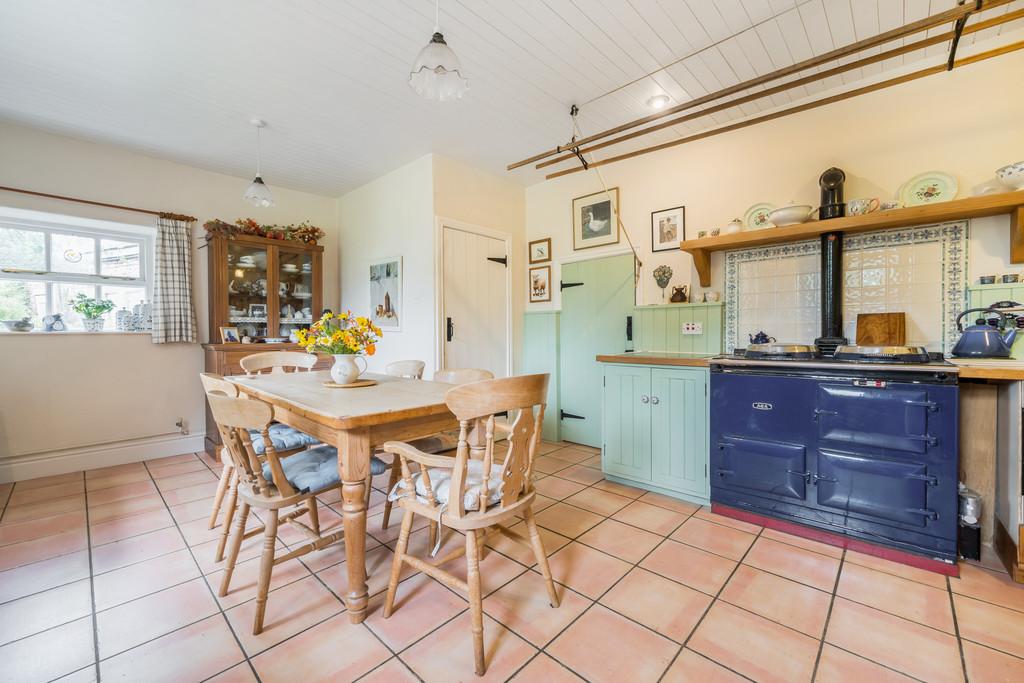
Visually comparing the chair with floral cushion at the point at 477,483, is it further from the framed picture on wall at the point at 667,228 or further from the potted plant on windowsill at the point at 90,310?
the potted plant on windowsill at the point at 90,310

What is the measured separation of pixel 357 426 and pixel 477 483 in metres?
0.51

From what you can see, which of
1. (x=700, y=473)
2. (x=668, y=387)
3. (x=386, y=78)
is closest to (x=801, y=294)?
(x=668, y=387)

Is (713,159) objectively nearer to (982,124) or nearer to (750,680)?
(982,124)

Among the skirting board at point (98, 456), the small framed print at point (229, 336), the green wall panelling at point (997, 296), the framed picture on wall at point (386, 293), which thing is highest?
the framed picture on wall at point (386, 293)

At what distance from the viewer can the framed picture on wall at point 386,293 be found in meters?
4.07

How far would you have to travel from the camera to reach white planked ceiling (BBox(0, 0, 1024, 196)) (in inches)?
80.2

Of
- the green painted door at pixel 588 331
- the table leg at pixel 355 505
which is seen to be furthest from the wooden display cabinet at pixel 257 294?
the table leg at pixel 355 505

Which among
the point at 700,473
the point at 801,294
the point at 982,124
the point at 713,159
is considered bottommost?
the point at 700,473

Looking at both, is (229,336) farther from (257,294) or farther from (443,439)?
(443,439)

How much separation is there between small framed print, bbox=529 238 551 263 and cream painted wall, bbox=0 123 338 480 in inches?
118

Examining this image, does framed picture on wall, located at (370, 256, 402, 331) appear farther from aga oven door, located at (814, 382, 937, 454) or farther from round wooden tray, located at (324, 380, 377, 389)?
aga oven door, located at (814, 382, 937, 454)

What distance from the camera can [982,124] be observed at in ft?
7.49

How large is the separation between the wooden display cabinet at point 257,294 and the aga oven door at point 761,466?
3836mm

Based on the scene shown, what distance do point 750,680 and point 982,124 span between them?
315 centimetres
